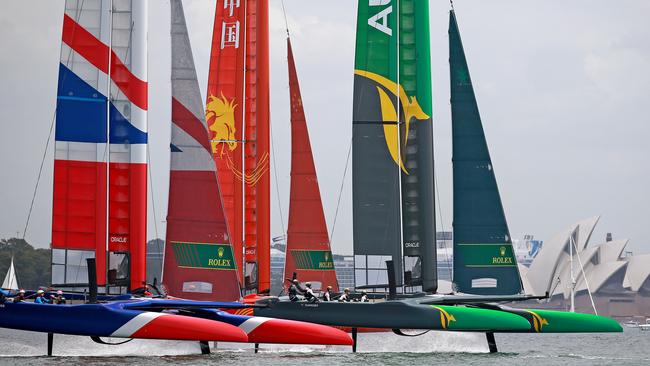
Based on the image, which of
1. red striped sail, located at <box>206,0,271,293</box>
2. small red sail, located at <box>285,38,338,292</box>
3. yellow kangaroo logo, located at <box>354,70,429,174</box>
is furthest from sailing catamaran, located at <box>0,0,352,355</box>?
red striped sail, located at <box>206,0,271,293</box>

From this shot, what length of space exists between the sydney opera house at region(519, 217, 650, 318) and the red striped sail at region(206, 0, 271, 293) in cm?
5722

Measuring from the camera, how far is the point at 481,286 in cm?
2428

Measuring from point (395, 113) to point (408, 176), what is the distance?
1.35 meters

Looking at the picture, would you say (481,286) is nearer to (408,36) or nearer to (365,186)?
(365,186)

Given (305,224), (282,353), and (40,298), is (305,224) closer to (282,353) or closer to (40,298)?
(282,353)

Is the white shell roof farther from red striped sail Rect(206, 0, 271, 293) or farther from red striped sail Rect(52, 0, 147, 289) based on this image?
red striped sail Rect(52, 0, 147, 289)

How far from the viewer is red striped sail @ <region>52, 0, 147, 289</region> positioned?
20578mm

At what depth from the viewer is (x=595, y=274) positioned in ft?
295

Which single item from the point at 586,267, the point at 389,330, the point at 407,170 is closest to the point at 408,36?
the point at 407,170

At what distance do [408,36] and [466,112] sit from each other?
2182 mm

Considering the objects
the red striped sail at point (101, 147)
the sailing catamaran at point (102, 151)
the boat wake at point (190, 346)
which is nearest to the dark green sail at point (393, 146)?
the boat wake at point (190, 346)

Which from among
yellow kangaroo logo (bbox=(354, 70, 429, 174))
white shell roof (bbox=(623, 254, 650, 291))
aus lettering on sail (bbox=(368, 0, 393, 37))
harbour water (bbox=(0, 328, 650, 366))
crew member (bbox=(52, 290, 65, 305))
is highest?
aus lettering on sail (bbox=(368, 0, 393, 37))

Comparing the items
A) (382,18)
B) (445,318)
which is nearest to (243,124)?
(382,18)

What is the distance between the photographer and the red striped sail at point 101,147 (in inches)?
810
